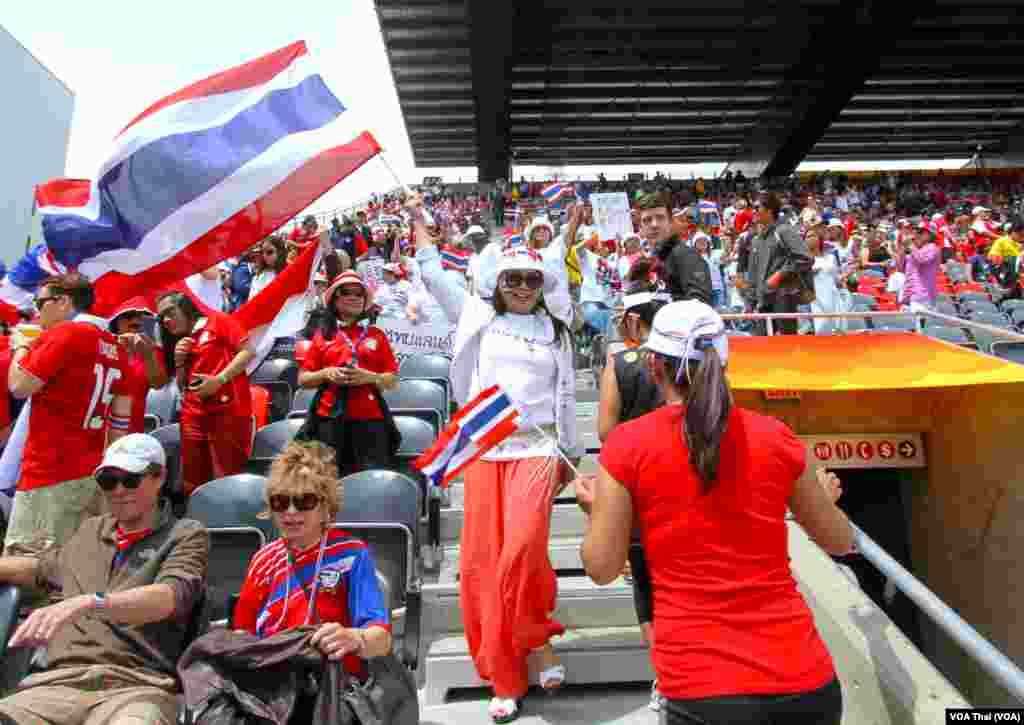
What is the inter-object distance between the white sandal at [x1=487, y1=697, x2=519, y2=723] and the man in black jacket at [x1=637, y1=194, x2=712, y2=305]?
2.12 m

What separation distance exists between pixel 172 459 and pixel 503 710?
2.93 m

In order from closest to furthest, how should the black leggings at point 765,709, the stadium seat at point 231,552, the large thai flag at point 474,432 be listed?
1. the black leggings at point 765,709
2. the large thai flag at point 474,432
3. the stadium seat at point 231,552

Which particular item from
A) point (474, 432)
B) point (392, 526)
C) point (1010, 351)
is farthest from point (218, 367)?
point (1010, 351)

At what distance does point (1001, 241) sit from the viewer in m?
14.4

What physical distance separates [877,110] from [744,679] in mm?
40442

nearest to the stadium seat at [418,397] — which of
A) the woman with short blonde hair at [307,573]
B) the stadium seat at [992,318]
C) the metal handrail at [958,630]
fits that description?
the woman with short blonde hair at [307,573]

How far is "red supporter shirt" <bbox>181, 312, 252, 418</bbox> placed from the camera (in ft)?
16.1

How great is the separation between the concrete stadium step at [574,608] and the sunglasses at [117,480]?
168cm

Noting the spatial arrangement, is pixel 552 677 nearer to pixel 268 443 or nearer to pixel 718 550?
pixel 718 550

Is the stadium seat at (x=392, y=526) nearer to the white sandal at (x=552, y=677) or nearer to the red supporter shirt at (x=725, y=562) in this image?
the white sandal at (x=552, y=677)

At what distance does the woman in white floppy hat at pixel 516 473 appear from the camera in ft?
10.7

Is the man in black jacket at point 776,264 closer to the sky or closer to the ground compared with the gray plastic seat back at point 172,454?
closer to the sky

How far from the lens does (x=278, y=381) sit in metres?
6.91

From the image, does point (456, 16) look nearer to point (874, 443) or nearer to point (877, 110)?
point (877, 110)
